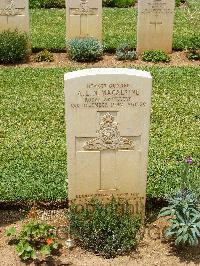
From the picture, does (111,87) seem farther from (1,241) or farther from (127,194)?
(1,241)

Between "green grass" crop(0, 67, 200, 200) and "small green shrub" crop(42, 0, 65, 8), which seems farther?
"small green shrub" crop(42, 0, 65, 8)

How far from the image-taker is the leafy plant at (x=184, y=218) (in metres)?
5.61

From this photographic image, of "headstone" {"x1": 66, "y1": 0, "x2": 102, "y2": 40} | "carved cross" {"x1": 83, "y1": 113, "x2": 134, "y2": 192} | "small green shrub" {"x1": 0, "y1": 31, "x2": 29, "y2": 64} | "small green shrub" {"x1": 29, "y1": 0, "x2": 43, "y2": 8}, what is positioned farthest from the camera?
"small green shrub" {"x1": 29, "y1": 0, "x2": 43, "y2": 8}

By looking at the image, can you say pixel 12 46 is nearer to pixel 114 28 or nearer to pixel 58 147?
pixel 114 28

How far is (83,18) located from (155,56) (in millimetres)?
1813

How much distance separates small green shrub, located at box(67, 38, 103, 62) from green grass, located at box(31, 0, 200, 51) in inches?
27.3

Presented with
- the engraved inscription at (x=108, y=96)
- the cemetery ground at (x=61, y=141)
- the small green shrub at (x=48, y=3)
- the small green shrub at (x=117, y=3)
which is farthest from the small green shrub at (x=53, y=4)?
the engraved inscription at (x=108, y=96)

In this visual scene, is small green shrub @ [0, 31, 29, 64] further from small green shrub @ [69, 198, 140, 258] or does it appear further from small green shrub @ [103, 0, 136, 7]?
small green shrub @ [69, 198, 140, 258]

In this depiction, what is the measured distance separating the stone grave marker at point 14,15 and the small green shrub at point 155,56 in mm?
2720

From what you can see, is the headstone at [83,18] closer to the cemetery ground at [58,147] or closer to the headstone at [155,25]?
the headstone at [155,25]

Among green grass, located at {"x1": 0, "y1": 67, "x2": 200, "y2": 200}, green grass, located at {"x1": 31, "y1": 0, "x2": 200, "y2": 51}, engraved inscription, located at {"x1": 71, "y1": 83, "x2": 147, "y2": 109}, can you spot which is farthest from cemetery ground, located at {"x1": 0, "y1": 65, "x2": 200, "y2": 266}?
green grass, located at {"x1": 31, "y1": 0, "x2": 200, "y2": 51}

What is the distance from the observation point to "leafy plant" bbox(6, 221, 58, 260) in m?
5.57

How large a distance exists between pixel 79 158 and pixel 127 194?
0.68m

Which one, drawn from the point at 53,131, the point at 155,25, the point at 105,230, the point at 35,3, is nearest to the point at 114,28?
the point at 155,25
